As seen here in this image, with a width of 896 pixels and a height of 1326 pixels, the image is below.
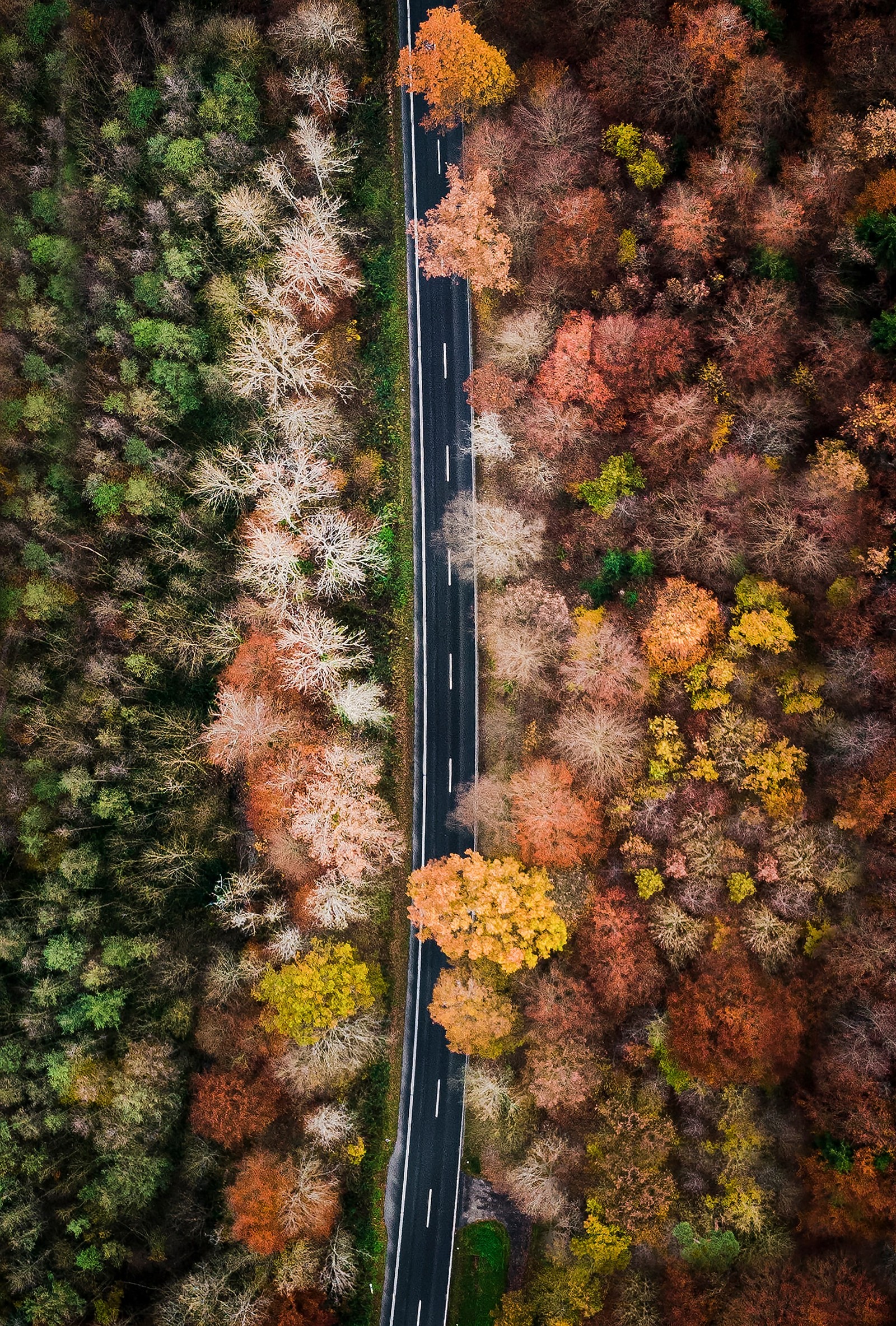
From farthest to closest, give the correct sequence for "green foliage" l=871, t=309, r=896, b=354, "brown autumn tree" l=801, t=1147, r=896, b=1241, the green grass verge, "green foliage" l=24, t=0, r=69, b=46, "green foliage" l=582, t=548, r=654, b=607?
A: "green foliage" l=24, t=0, r=69, b=46, the green grass verge, "green foliage" l=582, t=548, r=654, b=607, "green foliage" l=871, t=309, r=896, b=354, "brown autumn tree" l=801, t=1147, r=896, b=1241

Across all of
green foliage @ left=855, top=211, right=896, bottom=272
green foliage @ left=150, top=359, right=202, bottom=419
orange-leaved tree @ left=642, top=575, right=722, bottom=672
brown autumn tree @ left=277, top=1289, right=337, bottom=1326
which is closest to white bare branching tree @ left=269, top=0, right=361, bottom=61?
green foliage @ left=150, top=359, right=202, bottom=419

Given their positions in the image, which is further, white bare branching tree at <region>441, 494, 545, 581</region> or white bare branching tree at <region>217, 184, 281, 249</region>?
white bare branching tree at <region>217, 184, 281, 249</region>

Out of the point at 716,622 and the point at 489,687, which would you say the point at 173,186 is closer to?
the point at 489,687

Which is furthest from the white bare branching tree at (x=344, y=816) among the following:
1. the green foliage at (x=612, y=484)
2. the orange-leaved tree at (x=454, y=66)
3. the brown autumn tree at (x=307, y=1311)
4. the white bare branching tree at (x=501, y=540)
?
the orange-leaved tree at (x=454, y=66)

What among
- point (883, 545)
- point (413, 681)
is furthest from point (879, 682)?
point (413, 681)

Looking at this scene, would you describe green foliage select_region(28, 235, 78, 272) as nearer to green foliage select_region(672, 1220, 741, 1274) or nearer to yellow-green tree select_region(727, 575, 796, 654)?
yellow-green tree select_region(727, 575, 796, 654)

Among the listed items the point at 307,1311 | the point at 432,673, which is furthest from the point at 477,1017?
the point at 432,673
